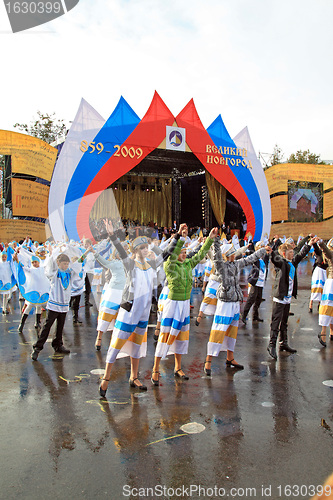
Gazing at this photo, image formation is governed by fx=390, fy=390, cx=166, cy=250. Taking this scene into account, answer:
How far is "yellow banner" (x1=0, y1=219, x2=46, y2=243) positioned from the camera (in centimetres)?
1669

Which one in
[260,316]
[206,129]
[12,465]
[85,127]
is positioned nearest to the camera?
[12,465]

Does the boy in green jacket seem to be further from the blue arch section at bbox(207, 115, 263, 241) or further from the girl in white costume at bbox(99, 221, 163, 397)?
the blue arch section at bbox(207, 115, 263, 241)

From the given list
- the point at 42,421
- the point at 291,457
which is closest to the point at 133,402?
the point at 42,421

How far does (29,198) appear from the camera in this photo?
57.2 feet

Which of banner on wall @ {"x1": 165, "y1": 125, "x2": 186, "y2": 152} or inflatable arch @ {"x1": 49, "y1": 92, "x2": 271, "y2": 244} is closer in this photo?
inflatable arch @ {"x1": 49, "y1": 92, "x2": 271, "y2": 244}

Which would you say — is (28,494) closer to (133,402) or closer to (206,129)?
(133,402)

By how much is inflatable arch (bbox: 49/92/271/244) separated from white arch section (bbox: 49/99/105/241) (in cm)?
6

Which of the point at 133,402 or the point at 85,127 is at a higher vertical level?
the point at 85,127

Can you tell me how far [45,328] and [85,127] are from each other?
→ 12510 mm

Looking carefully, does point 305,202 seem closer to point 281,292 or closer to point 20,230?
point 20,230

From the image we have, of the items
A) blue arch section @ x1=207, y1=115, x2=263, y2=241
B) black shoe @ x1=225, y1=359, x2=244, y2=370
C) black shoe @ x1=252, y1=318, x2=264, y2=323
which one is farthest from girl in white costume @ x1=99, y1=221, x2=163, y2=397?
blue arch section @ x1=207, y1=115, x2=263, y2=241

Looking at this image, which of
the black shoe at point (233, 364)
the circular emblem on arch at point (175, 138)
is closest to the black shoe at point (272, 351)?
the black shoe at point (233, 364)

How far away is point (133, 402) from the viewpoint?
4359 mm

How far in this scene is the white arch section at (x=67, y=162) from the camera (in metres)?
16.2
